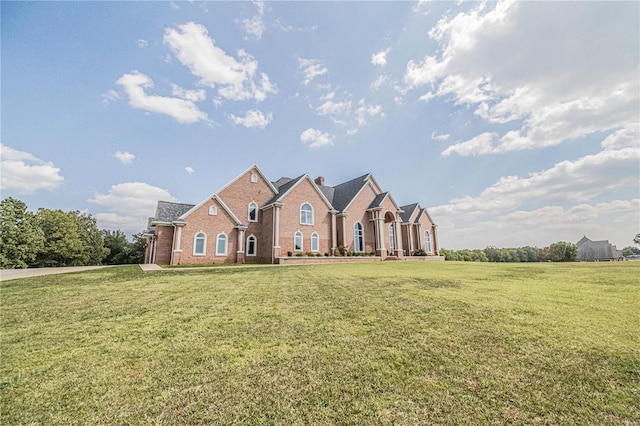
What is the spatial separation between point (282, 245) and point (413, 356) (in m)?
21.5

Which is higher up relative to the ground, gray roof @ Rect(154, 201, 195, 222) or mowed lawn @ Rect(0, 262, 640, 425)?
gray roof @ Rect(154, 201, 195, 222)

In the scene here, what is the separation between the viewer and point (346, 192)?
103ft

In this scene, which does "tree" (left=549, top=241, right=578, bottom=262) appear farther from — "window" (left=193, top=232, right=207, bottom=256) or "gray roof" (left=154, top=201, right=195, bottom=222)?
"gray roof" (left=154, top=201, right=195, bottom=222)

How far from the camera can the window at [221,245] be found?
22.8 m

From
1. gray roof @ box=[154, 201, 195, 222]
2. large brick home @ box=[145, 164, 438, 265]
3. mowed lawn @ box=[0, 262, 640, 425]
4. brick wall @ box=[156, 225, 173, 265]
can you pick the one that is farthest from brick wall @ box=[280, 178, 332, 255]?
mowed lawn @ box=[0, 262, 640, 425]

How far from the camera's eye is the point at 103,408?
2789mm

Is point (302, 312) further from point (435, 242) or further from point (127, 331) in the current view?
point (435, 242)

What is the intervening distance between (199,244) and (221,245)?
1.75 m

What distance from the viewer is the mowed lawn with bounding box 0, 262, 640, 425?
267cm

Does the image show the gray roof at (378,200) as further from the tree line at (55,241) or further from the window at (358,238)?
the tree line at (55,241)

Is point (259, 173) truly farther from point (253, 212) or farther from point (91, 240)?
point (91, 240)

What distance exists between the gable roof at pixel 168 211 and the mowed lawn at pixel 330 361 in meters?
16.6

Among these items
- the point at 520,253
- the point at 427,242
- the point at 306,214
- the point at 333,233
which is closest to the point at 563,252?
the point at 427,242

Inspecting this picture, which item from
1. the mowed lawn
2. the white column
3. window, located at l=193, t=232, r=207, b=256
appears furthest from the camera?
the white column
